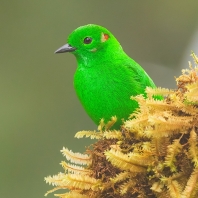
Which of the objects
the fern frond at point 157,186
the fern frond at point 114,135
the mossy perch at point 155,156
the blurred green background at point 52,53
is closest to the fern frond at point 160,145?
the mossy perch at point 155,156

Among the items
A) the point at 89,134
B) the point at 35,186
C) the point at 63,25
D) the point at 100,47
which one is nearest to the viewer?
the point at 89,134

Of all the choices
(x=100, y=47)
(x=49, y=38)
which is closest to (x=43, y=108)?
(x=49, y=38)

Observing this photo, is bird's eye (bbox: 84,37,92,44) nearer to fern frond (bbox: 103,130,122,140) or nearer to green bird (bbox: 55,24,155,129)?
green bird (bbox: 55,24,155,129)

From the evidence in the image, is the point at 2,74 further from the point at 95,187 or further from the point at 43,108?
the point at 95,187

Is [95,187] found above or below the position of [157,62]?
below

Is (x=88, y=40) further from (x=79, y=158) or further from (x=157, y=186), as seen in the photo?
(x=157, y=186)

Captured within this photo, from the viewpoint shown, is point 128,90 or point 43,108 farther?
point 43,108

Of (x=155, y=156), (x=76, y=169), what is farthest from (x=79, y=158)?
(x=155, y=156)
